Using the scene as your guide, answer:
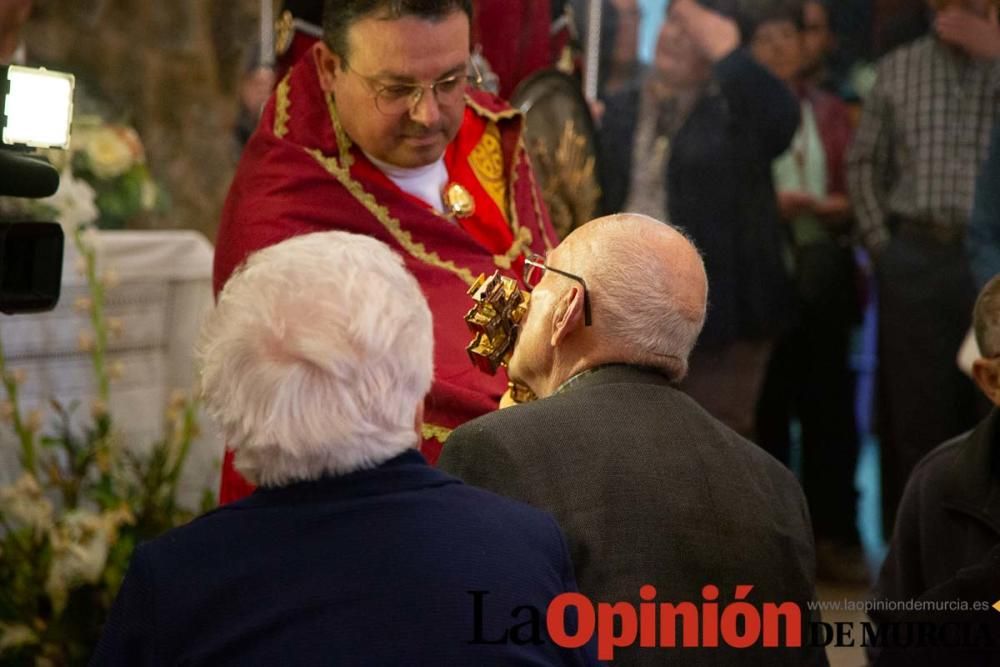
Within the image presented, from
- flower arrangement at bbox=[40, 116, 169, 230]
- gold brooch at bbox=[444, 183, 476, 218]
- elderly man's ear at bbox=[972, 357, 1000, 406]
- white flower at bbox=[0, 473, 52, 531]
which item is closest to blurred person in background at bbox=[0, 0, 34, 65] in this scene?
flower arrangement at bbox=[40, 116, 169, 230]

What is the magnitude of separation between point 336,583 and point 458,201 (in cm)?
167

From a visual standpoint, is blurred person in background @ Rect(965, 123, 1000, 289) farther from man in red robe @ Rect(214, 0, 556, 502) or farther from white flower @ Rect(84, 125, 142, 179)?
white flower @ Rect(84, 125, 142, 179)

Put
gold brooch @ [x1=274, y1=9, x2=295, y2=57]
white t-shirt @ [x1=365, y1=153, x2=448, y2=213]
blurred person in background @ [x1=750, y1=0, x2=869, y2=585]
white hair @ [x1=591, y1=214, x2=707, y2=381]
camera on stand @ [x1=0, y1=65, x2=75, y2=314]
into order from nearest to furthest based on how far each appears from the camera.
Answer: white hair @ [x1=591, y1=214, x2=707, y2=381], camera on stand @ [x1=0, y1=65, x2=75, y2=314], white t-shirt @ [x1=365, y1=153, x2=448, y2=213], gold brooch @ [x1=274, y1=9, x2=295, y2=57], blurred person in background @ [x1=750, y1=0, x2=869, y2=585]

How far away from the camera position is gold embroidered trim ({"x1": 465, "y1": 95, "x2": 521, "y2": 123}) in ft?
12.0

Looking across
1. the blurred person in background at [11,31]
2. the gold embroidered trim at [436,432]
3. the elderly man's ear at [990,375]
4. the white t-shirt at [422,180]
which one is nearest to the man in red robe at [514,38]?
the white t-shirt at [422,180]

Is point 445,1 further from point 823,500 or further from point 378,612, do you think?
point 823,500

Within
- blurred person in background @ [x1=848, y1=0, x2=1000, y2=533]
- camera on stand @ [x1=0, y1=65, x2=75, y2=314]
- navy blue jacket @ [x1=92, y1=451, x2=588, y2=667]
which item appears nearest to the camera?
navy blue jacket @ [x1=92, y1=451, x2=588, y2=667]

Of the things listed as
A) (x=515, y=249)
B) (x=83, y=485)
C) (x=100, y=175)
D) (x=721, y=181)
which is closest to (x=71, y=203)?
(x=100, y=175)

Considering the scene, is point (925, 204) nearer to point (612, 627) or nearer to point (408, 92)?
point (408, 92)

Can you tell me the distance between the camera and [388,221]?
3.36m

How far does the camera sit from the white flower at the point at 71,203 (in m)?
4.73

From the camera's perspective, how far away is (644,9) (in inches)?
257

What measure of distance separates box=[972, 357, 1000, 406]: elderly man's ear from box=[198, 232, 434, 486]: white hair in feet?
5.34

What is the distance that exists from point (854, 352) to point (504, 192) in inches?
165
